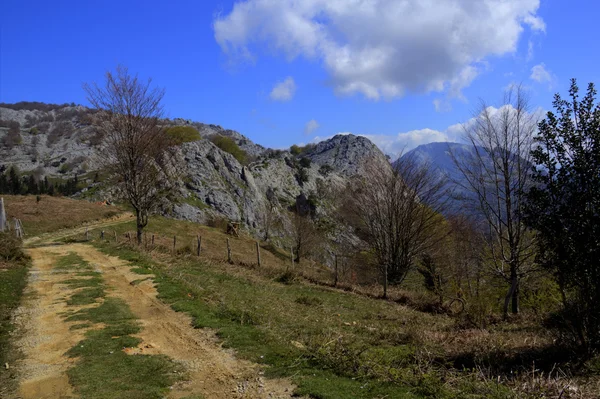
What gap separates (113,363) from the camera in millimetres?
6730

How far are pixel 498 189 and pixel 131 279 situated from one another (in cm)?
1431

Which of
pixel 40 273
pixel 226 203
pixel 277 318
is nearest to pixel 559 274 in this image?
pixel 277 318

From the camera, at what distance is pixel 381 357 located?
6.95 metres

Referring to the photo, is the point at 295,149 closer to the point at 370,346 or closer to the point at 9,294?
the point at 9,294

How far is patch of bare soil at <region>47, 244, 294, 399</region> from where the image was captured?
575 cm

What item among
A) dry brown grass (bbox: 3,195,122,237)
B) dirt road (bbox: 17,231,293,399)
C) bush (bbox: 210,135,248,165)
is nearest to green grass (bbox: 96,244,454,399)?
dirt road (bbox: 17,231,293,399)

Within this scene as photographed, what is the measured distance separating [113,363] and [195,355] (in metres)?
1.38

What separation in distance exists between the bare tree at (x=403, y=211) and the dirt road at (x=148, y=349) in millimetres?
15098

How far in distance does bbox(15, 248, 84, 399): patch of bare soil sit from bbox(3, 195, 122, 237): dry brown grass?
93.8 ft

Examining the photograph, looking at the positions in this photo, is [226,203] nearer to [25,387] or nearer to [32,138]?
[25,387]

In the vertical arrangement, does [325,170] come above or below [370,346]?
above

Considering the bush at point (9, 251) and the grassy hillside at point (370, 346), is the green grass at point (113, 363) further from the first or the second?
the bush at point (9, 251)

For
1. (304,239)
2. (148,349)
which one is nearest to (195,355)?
(148,349)

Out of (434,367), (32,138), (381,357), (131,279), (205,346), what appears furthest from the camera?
(32,138)
